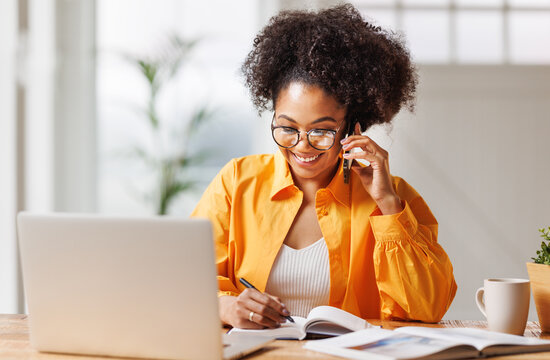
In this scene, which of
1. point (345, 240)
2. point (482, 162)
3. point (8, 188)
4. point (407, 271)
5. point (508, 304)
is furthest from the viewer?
point (482, 162)

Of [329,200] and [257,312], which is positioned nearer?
[257,312]

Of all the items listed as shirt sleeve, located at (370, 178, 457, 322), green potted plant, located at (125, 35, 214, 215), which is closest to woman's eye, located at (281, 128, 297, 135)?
shirt sleeve, located at (370, 178, 457, 322)

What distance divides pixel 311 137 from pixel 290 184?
0.58 feet

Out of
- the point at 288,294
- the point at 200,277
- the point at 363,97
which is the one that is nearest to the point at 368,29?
the point at 363,97

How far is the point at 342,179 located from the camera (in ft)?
6.21

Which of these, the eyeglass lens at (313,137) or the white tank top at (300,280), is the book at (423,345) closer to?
the white tank top at (300,280)

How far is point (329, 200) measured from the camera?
1873mm

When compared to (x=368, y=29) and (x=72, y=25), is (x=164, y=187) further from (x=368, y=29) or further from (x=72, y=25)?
(x=368, y=29)

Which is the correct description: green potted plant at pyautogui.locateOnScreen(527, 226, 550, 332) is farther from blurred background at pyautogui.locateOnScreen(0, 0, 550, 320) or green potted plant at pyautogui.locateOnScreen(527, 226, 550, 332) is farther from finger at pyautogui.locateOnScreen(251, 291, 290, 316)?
blurred background at pyautogui.locateOnScreen(0, 0, 550, 320)

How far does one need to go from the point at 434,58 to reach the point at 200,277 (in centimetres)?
292

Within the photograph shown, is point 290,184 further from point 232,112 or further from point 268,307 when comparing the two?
point 232,112

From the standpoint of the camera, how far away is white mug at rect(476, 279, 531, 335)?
1.36 metres

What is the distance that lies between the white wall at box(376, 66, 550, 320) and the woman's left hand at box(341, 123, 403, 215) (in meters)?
1.83

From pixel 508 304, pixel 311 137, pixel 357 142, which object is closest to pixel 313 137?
pixel 311 137
